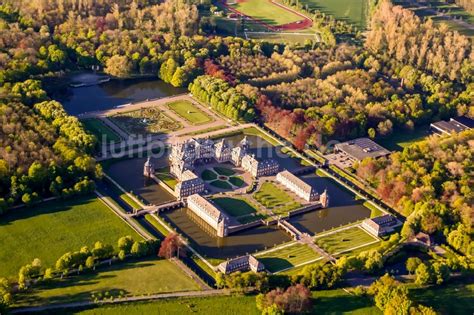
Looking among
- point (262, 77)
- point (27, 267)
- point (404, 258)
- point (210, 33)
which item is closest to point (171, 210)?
point (27, 267)

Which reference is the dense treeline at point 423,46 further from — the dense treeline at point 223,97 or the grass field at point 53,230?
the grass field at point 53,230

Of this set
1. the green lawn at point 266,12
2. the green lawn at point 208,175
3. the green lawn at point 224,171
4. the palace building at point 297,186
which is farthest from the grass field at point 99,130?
the green lawn at point 266,12

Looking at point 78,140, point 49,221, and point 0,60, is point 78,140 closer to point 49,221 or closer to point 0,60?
point 49,221

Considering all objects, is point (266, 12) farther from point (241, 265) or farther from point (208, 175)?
point (241, 265)

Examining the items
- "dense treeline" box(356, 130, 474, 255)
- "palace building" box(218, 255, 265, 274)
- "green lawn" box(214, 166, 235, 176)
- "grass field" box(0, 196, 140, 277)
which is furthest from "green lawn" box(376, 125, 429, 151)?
"grass field" box(0, 196, 140, 277)

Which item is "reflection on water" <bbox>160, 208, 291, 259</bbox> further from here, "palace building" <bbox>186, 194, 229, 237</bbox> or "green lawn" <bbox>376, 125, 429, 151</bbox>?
"green lawn" <bbox>376, 125, 429, 151</bbox>

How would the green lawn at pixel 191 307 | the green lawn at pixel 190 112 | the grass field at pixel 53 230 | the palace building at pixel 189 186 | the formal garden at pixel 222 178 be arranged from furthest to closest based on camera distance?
the green lawn at pixel 190 112
the formal garden at pixel 222 178
the palace building at pixel 189 186
the grass field at pixel 53 230
the green lawn at pixel 191 307

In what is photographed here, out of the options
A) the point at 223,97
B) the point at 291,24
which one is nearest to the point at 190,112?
the point at 223,97
